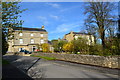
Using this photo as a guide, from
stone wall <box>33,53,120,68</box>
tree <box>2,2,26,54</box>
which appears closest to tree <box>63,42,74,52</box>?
stone wall <box>33,53,120,68</box>

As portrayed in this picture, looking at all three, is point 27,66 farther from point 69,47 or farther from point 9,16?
point 69,47

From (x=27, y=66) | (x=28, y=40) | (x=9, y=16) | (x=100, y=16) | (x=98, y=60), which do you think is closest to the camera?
(x=9, y=16)

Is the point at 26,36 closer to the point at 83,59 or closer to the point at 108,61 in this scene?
the point at 83,59

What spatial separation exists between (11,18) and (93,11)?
872 inches

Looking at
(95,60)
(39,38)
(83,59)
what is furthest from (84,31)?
(39,38)

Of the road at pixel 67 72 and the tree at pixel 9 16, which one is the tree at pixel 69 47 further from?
the tree at pixel 9 16

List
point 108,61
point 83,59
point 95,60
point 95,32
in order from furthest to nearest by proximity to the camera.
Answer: point 95,32 < point 83,59 < point 95,60 < point 108,61

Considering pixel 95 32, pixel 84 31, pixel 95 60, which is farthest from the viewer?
pixel 84 31

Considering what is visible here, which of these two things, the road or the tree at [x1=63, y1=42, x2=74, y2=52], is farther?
the tree at [x1=63, y1=42, x2=74, y2=52]

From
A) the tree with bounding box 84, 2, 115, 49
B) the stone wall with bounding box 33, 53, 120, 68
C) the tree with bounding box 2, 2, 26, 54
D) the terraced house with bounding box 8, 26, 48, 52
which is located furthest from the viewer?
the terraced house with bounding box 8, 26, 48, 52

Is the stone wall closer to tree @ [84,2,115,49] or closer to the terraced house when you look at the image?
tree @ [84,2,115,49]

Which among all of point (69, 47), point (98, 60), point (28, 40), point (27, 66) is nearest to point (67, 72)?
point (98, 60)

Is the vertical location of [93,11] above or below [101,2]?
below

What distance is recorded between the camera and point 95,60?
14812mm
